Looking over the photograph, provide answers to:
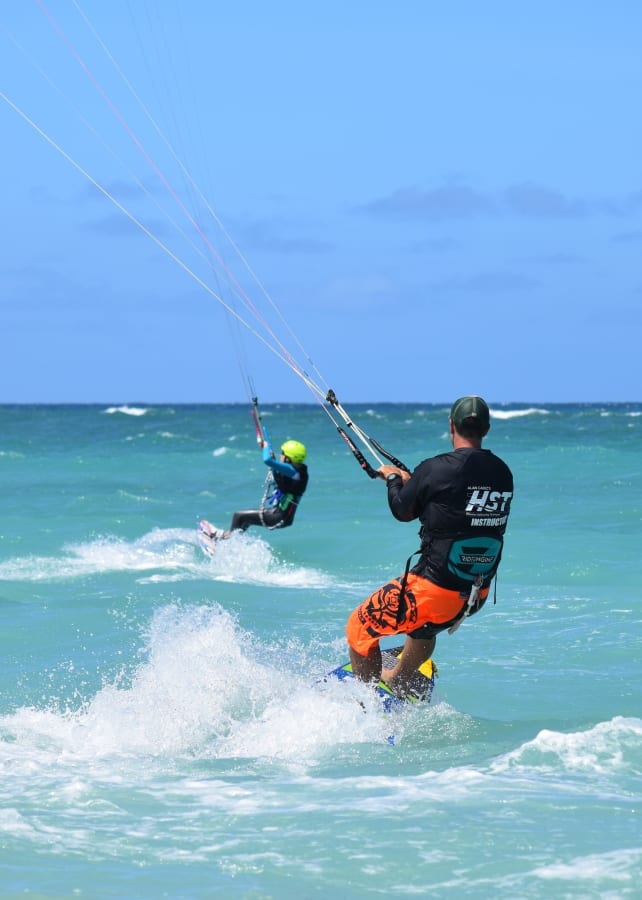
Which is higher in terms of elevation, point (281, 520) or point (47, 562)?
point (281, 520)

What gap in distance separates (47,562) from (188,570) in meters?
1.94

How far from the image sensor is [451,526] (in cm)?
650

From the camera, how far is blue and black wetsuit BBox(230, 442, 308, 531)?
1338cm

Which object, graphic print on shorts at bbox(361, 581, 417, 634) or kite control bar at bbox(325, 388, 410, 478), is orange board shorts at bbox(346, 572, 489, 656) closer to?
graphic print on shorts at bbox(361, 581, 417, 634)

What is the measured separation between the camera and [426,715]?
23.9 feet

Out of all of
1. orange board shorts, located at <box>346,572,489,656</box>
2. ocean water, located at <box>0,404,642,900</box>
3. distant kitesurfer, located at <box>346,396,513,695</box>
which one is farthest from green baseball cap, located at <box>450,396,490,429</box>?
ocean water, located at <box>0,404,642,900</box>

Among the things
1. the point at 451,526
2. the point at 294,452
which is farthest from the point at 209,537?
the point at 451,526

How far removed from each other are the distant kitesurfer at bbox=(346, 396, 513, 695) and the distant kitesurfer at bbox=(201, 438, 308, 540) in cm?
589

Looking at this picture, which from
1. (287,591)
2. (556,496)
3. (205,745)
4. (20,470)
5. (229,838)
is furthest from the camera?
(20,470)

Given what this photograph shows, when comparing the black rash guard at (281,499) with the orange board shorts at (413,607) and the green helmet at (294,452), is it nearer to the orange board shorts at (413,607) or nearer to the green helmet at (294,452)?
the green helmet at (294,452)

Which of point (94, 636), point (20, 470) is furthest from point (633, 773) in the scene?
point (20, 470)

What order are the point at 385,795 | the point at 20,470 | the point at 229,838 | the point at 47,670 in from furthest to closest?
the point at 20,470 < the point at 47,670 < the point at 385,795 < the point at 229,838

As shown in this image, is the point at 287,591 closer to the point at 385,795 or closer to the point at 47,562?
the point at 47,562

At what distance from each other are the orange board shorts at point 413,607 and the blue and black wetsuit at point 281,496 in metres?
5.98
